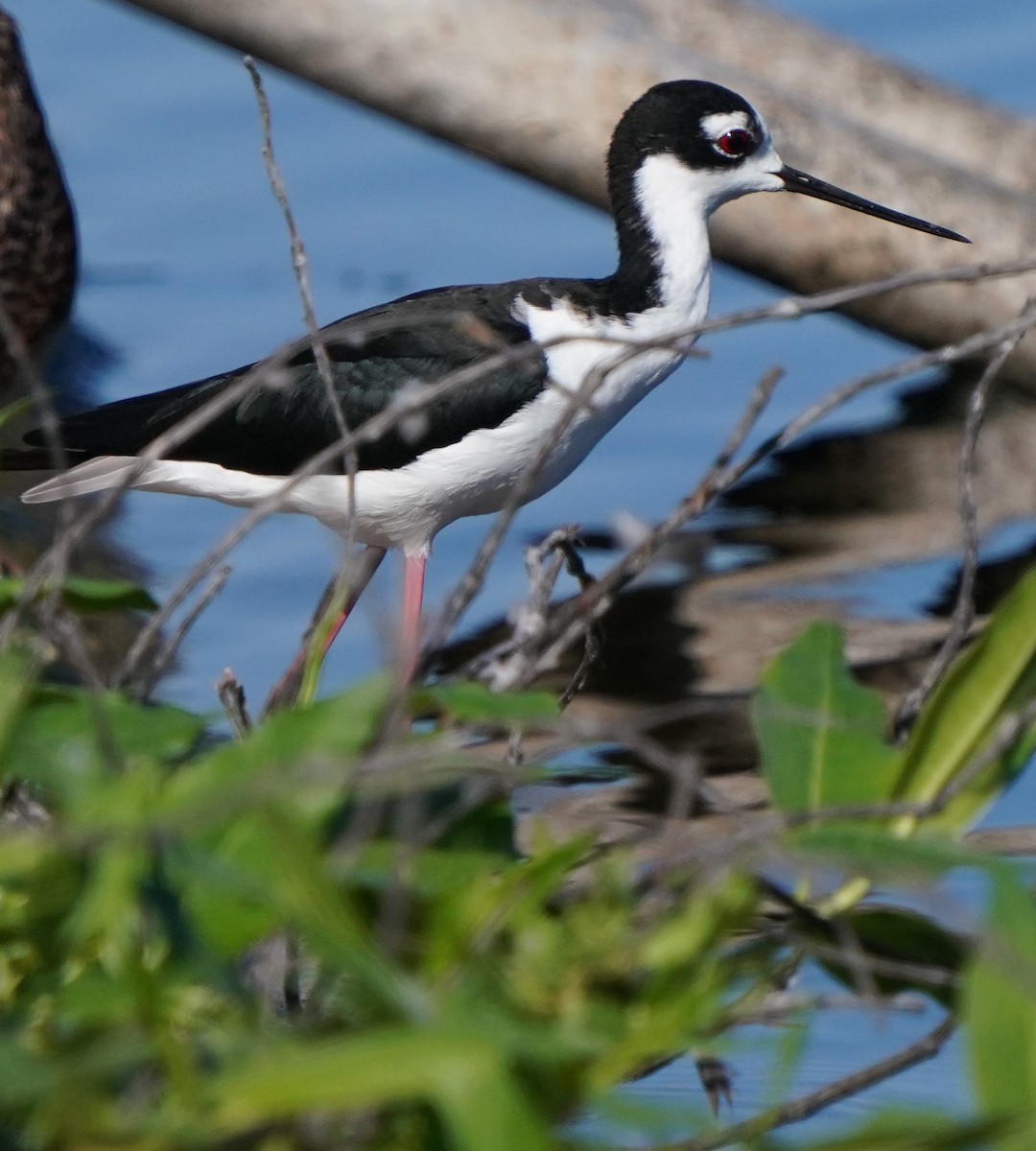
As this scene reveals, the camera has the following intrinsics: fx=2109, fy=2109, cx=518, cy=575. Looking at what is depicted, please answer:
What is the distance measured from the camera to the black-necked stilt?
11.7ft

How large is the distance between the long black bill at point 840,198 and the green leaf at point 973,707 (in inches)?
106

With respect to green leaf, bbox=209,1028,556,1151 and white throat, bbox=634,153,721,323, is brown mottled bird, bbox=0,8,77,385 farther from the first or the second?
green leaf, bbox=209,1028,556,1151

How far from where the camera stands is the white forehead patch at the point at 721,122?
13.1ft

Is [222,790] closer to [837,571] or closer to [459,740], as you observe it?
[459,740]

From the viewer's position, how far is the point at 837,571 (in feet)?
16.2

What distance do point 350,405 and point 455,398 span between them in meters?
0.21

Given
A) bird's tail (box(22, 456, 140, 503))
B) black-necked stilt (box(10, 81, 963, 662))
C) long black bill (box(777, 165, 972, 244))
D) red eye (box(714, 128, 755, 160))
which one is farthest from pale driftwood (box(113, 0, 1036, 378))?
bird's tail (box(22, 456, 140, 503))

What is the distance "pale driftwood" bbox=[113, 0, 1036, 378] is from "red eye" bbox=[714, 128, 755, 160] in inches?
40.7

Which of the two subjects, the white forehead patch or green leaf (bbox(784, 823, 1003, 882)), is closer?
green leaf (bbox(784, 823, 1003, 882))

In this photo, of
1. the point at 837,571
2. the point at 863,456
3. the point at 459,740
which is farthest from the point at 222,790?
the point at 863,456

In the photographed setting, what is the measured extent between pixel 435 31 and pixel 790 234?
0.99 m

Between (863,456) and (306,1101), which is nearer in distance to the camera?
(306,1101)

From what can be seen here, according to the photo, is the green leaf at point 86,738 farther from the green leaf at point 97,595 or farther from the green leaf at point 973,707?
the green leaf at point 973,707

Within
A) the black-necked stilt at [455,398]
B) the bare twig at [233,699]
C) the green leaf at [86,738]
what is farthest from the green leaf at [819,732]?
the black-necked stilt at [455,398]
